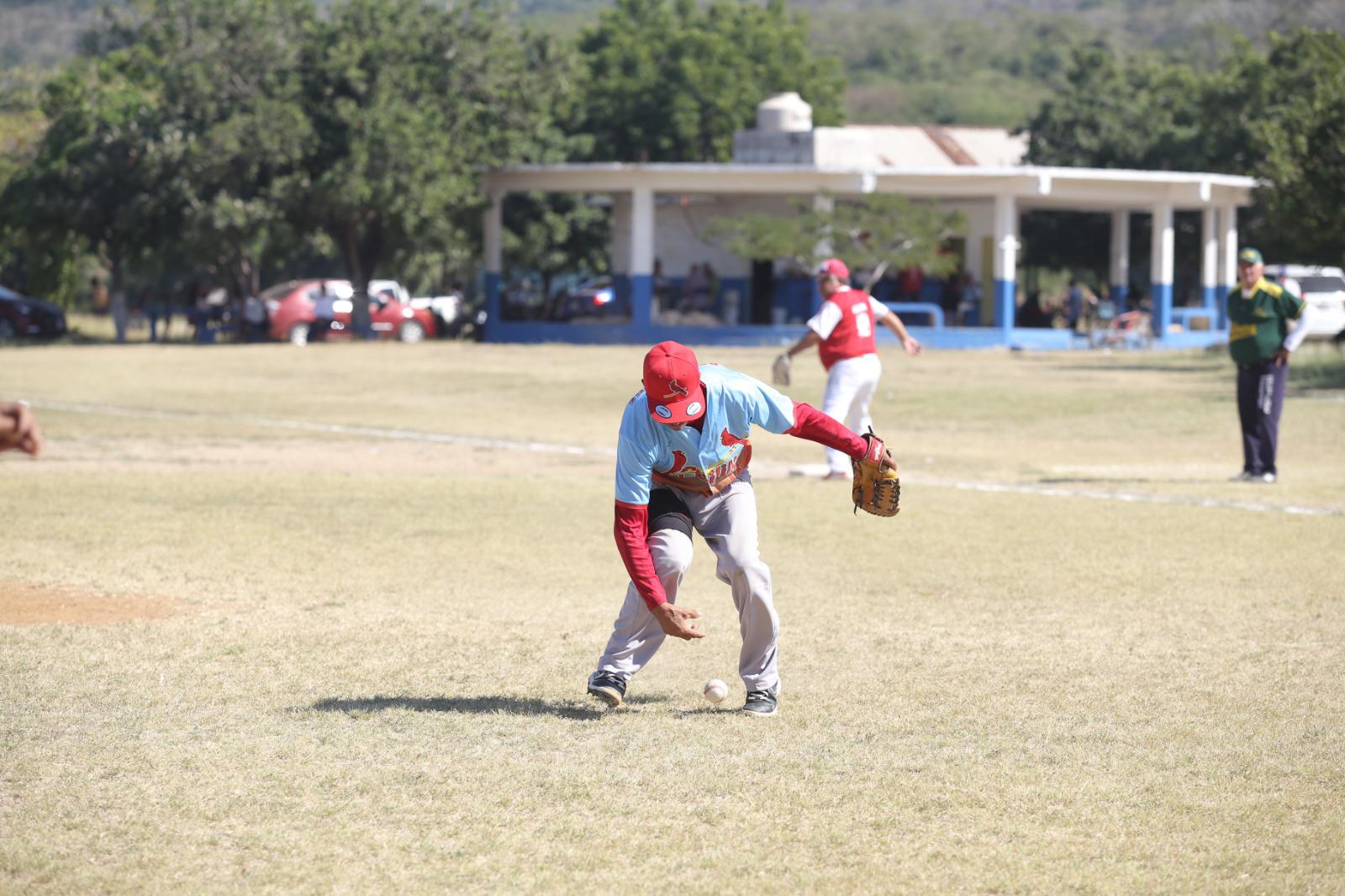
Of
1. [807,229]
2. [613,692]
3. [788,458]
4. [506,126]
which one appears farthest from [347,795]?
[506,126]

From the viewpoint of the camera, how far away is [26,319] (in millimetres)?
46750

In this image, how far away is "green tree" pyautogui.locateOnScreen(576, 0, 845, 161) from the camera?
2386 inches

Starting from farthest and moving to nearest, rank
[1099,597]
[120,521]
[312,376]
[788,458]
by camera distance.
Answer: [312,376] → [788,458] → [120,521] → [1099,597]

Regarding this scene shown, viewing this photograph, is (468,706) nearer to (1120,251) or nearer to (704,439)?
(704,439)

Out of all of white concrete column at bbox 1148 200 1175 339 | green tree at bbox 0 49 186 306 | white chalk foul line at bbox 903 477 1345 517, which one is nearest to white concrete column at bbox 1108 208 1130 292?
white concrete column at bbox 1148 200 1175 339

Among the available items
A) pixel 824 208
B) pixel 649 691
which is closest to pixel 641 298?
pixel 824 208

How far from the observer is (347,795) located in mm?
6055

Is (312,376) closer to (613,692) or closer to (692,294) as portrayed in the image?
(692,294)

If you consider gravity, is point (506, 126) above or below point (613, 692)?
above

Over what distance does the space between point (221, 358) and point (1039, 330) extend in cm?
2174

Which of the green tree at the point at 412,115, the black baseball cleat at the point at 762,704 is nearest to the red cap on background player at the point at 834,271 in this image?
the black baseball cleat at the point at 762,704

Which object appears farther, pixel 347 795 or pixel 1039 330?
pixel 1039 330

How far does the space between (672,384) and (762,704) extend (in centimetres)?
159

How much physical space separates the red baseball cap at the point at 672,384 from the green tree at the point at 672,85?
172 feet
